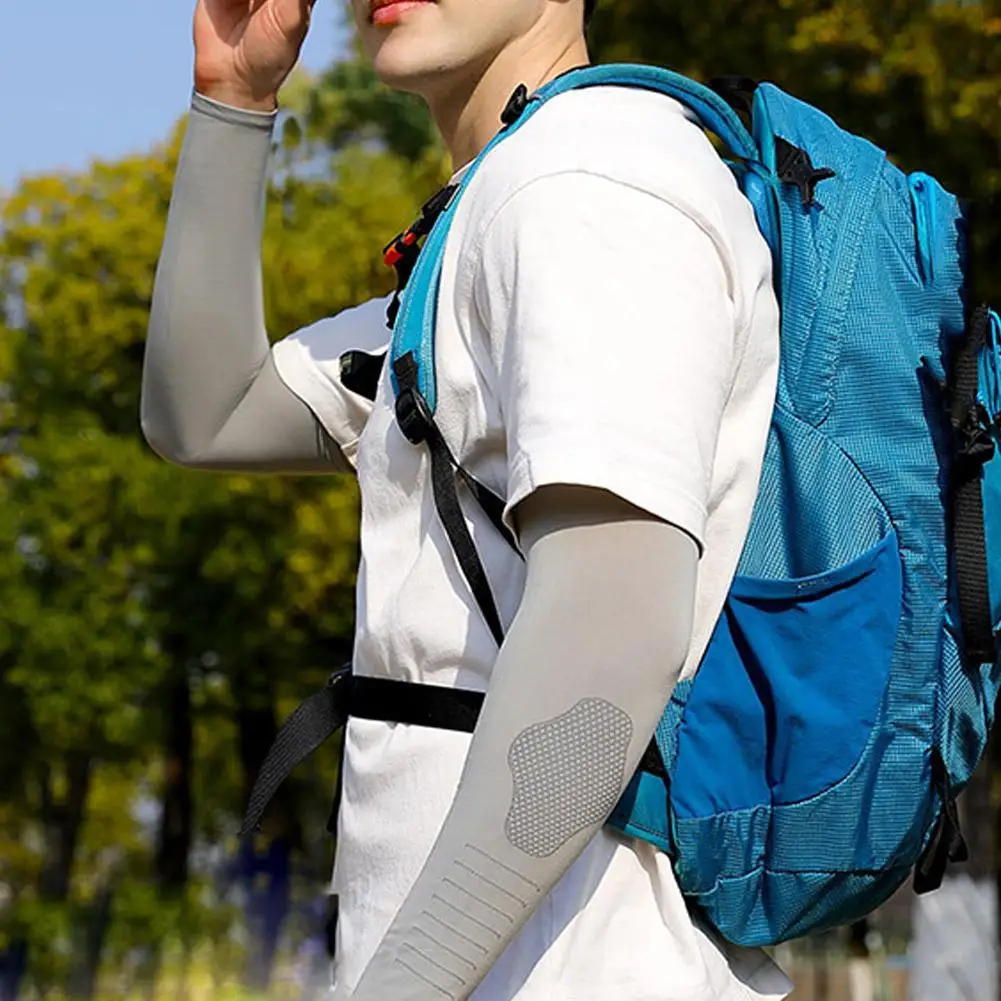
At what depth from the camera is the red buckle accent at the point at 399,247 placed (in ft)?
7.00

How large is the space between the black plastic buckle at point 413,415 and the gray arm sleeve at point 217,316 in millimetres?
652

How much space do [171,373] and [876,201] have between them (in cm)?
93

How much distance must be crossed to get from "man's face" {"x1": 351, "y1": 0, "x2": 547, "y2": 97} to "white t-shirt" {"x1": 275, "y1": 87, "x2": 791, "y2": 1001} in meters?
0.27

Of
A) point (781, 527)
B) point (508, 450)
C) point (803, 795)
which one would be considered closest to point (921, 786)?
point (803, 795)

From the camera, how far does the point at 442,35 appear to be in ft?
6.69

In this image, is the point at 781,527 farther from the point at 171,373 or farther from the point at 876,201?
the point at 171,373

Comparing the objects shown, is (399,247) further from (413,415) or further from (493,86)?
(413,415)

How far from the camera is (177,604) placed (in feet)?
63.7

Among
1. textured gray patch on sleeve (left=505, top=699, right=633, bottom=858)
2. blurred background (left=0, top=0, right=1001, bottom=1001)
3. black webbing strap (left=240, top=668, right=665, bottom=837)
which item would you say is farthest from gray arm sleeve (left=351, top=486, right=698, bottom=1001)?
blurred background (left=0, top=0, right=1001, bottom=1001)

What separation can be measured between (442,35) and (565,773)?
0.87m

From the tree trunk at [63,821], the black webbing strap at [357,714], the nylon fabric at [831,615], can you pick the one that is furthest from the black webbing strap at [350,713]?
the tree trunk at [63,821]

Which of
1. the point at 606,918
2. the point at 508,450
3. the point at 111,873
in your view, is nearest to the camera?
the point at 508,450

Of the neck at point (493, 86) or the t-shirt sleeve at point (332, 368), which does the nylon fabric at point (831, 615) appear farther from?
the t-shirt sleeve at point (332, 368)

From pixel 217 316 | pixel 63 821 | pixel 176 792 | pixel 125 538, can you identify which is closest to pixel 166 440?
pixel 217 316
